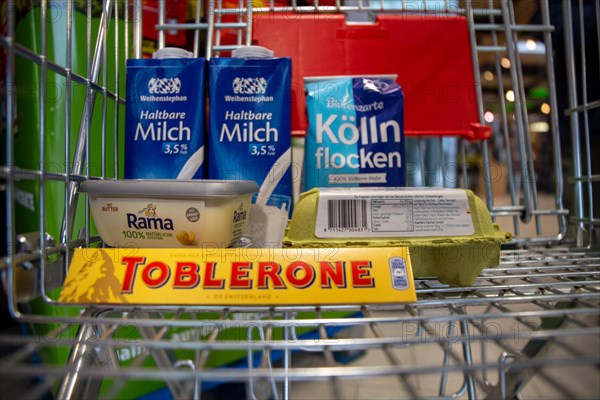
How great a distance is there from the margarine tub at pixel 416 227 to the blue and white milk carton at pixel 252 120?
163 millimetres

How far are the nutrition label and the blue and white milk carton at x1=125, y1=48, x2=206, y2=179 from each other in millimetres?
272

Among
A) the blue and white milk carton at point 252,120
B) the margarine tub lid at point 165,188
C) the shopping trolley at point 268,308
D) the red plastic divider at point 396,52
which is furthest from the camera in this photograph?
the red plastic divider at point 396,52

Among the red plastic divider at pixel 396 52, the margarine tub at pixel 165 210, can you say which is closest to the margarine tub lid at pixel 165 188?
the margarine tub at pixel 165 210

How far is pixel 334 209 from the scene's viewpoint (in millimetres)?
565

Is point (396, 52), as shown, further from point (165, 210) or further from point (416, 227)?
point (165, 210)

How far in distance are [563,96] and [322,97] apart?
2.29 ft

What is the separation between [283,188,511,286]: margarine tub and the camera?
1.79ft

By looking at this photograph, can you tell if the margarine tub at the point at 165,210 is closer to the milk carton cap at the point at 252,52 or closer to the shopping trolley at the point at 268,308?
the shopping trolley at the point at 268,308

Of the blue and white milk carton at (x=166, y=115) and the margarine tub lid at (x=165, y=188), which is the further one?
the blue and white milk carton at (x=166, y=115)

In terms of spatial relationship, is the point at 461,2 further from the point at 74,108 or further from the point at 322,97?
the point at 74,108

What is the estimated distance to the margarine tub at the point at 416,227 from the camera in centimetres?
55

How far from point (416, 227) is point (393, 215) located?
0.03 metres

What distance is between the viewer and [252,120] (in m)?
0.72

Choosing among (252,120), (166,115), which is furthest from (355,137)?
(166,115)
